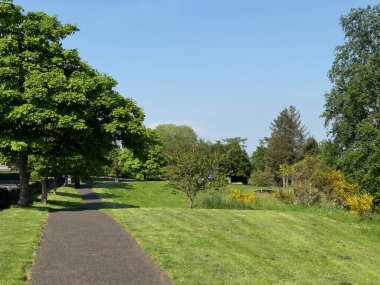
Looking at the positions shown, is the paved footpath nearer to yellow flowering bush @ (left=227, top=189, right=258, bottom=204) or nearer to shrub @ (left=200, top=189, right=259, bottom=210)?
shrub @ (left=200, top=189, right=259, bottom=210)

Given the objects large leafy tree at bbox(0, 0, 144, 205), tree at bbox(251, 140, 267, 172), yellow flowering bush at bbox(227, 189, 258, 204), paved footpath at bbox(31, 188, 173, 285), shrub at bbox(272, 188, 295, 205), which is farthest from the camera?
tree at bbox(251, 140, 267, 172)

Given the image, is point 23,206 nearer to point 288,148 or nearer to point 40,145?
point 40,145

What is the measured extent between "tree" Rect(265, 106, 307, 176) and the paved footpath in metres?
69.4

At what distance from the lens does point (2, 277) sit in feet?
28.1

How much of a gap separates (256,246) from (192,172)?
1728 cm

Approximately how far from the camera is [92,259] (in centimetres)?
1035

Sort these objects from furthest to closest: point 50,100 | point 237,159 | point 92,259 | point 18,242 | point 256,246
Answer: point 237,159 < point 50,100 < point 256,246 < point 18,242 < point 92,259

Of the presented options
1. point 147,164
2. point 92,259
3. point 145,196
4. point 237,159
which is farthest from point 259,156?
point 92,259

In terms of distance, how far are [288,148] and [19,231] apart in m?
76.6

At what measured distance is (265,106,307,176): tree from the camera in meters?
84.6

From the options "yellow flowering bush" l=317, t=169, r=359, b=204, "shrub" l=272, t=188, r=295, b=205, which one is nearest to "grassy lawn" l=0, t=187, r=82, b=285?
"shrub" l=272, t=188, r=295, b=205

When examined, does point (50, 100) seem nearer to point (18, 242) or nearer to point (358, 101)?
point (18, 242)

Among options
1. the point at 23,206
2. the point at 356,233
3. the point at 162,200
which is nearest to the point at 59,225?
the point at 23,206

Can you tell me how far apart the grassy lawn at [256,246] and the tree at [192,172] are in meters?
9.37
